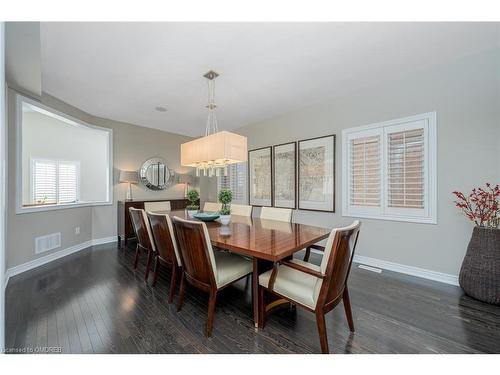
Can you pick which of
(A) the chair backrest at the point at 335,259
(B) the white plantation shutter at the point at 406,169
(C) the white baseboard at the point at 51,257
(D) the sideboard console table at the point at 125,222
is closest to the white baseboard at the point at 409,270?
(B) the white plantation shutter at the point at 406,169

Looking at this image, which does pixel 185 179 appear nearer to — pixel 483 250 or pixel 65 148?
pixel 65 148

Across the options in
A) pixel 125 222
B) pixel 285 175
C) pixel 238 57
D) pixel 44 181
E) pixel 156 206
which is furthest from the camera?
pixel 44 181

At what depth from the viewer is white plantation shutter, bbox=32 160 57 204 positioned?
5418 mm

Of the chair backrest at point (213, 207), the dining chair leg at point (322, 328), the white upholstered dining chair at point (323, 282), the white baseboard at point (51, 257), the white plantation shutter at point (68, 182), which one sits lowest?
the white baseboard at point (51, 257)

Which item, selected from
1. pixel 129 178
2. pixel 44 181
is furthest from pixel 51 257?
pixel 44 181

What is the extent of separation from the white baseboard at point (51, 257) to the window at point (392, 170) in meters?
4.63

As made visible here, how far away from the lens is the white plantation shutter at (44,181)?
542 centimetres

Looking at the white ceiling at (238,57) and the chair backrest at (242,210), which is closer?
the white ceiling at (238,57)

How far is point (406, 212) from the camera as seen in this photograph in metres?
2.80

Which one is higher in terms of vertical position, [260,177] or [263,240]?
[260,177]

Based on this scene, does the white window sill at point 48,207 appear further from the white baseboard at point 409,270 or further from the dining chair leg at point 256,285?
the white baseboard at point 409,270

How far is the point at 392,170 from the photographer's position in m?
2.89

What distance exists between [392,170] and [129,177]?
4779 millimetres
